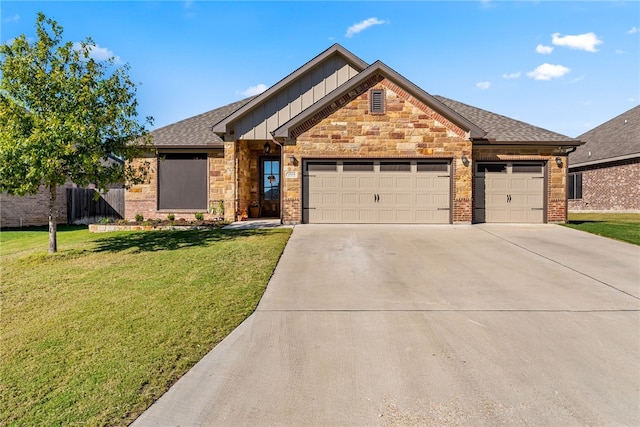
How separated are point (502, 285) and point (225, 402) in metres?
5.13

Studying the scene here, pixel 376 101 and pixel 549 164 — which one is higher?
pixel 376 101

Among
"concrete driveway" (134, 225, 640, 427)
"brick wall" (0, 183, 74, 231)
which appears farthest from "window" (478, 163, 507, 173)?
"brick wall" (0, 183, 74, 231)

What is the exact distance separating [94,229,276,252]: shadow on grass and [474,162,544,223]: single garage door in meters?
8.55

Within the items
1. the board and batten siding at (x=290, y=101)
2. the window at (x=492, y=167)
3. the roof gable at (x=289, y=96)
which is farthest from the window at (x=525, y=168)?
the board and batten siding at (x=290, y=101)

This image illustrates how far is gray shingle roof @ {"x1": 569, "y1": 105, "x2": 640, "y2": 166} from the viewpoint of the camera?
71.9 feet

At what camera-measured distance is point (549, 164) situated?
45.6 ft

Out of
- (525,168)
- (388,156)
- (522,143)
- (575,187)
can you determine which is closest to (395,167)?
(388,156)

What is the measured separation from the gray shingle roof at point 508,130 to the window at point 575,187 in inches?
541

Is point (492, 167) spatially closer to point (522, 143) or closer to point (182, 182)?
point (522, 143)

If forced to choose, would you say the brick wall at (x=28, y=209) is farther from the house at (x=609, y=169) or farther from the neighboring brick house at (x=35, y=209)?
the house at (x=609, y=169)

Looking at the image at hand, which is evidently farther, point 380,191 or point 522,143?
point 522,143

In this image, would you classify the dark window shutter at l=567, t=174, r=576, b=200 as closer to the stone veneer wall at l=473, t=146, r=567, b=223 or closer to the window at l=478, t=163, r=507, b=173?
the stone veneer wall at l=473, t=146, r=567, b=223

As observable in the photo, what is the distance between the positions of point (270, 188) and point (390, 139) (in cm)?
674

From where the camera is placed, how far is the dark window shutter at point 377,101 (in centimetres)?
1315
